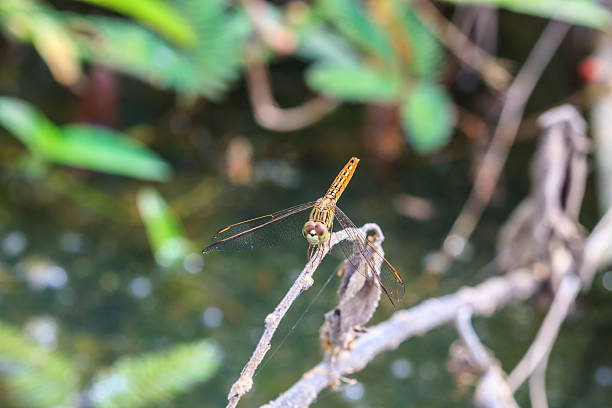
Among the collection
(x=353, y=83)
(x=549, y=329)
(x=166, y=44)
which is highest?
(x=166, y=44)

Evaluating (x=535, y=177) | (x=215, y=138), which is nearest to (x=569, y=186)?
(x=535, y=177)

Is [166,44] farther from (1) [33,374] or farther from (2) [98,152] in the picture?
(1) [33,374]

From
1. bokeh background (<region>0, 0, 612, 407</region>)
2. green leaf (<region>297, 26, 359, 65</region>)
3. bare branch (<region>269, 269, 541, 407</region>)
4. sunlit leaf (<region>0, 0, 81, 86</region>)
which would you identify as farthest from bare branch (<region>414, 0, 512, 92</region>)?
sunlit leaf (<region>0, 0, 81, 86</region>)

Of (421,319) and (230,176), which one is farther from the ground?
(230,176)

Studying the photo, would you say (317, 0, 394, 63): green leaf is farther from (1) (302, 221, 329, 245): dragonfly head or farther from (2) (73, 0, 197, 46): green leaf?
(1) (302, 221, 329, 245): dragonfly head

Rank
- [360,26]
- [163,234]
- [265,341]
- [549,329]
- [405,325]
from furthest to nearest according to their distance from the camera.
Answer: [360,26]
[163,234]
[549,329]
[405,325]
[265,341]

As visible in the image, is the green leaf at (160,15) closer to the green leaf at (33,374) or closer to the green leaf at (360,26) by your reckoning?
the green leaf at (360,26)

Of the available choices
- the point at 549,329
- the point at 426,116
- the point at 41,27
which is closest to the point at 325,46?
the point at 426,116
